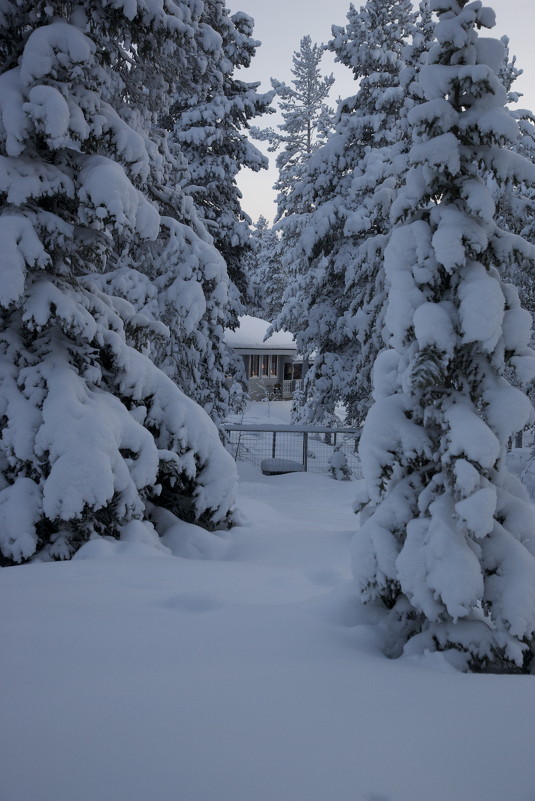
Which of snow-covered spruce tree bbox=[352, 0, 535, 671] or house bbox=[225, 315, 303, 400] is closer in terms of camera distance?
snow-covered spruce tree bbox=[352, 0, 535, 671]

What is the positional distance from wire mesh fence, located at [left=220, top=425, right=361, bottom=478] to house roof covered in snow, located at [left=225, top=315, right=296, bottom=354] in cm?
1408

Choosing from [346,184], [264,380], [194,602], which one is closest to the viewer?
[194,602]

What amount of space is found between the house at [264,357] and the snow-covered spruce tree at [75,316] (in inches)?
1120

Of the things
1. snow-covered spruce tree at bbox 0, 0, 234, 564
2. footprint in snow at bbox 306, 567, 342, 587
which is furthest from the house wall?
footprint in snow at bbox 306, 567, 342, 587

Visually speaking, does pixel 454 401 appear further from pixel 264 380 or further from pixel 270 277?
pixel 270 277

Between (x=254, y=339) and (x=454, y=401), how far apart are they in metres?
32.8

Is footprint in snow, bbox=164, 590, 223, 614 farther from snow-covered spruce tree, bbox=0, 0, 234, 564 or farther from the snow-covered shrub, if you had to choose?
the snow-covered shrub

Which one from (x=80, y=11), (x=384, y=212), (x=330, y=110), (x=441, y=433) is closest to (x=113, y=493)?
(x=441, y=433)

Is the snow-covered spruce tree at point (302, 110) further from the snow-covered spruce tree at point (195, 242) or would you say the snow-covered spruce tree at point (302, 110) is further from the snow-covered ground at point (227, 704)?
the snow-covered ground at point (227, 704)

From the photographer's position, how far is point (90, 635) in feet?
12.5

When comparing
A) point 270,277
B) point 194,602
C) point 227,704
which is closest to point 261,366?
point 270,277

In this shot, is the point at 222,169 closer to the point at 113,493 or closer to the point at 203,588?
the point at 113,493

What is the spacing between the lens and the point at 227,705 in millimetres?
3070

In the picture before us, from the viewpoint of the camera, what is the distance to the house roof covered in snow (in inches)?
1422
